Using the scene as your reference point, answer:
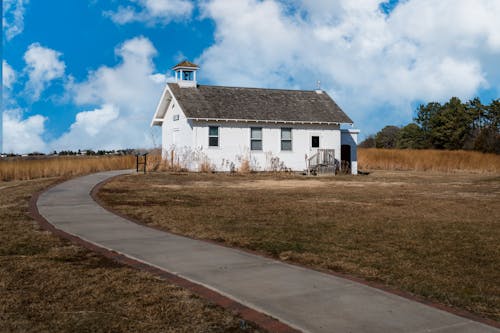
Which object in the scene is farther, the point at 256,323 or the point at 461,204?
the point at 461,204

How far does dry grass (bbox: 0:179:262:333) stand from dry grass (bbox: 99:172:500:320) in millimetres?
2575

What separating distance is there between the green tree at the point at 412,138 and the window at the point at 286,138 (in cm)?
4497

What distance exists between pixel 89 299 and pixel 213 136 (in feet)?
88.3

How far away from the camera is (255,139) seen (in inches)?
1332

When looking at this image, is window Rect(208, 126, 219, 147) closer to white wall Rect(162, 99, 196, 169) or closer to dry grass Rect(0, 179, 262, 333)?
white wall Rect(162, 99, 196, 169)

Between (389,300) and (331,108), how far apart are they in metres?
31.5

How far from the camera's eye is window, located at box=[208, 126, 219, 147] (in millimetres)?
32781

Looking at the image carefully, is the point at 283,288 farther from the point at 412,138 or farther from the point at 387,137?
the point at 387,137

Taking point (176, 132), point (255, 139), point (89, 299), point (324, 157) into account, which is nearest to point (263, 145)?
point (255, 139)

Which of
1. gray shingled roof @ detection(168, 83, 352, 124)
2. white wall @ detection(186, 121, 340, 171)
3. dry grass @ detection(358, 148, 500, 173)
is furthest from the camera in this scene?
dry grass @ detection(358, 148, 500, 173)

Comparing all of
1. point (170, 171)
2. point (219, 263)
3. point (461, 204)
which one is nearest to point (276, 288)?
point (219, 263)

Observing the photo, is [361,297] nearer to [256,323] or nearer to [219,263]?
[256,323]

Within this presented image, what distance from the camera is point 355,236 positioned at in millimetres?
10609

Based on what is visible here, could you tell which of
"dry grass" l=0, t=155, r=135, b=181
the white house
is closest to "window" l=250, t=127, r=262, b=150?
the white house
